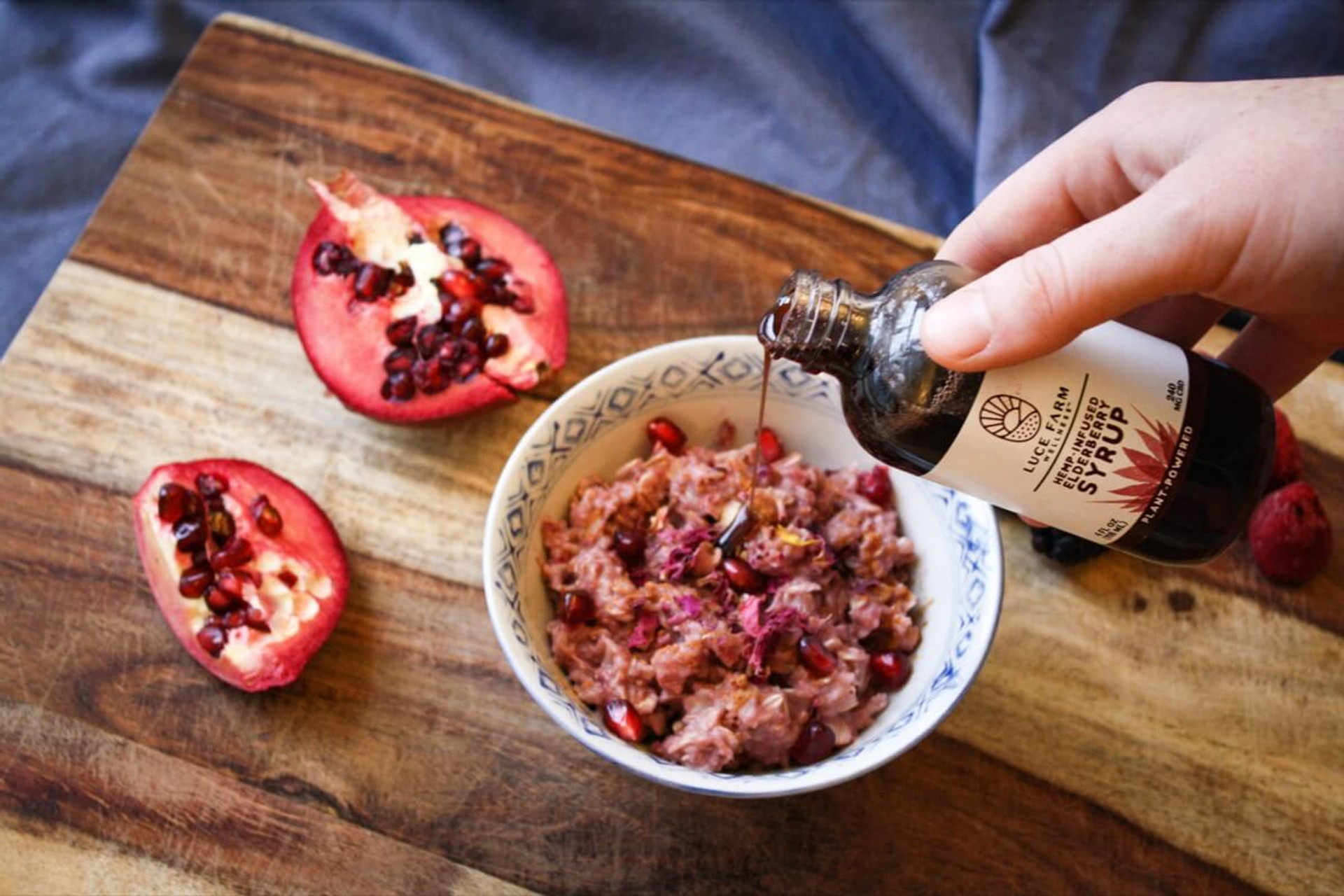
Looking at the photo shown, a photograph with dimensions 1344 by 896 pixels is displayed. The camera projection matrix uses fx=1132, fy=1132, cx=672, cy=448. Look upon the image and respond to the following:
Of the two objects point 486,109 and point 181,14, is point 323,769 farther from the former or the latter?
point 181,14

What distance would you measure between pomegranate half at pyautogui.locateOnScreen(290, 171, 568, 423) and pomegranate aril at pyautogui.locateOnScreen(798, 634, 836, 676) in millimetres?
832

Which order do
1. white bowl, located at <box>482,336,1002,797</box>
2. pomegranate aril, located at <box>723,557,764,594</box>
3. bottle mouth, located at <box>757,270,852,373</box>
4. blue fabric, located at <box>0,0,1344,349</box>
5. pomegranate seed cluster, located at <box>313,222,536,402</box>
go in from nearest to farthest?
1. bottle mouth, located at <box>757,270,852,373</box>
2. white bowl, located at <box>482,336,1002,797</box>
3. pomegranate aril, located at <box>723,557,764,594</box>
4. pomegranate seed cluster, located at <box>313,222,536,402</box>
5. blue fabric, located at <box>0,0,1344,349</box>

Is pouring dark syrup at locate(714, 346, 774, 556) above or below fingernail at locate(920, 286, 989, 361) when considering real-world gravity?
below

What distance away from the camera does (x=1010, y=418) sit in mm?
1560

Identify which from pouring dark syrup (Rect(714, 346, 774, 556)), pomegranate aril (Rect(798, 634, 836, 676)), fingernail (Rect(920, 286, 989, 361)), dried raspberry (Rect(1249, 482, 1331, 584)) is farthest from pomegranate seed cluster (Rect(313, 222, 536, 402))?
dried raspberry (Rect(1249, 482, 1331, 584))

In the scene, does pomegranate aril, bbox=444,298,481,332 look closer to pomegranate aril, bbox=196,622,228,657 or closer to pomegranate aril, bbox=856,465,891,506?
pomegranate aril, bbox=196,622,228,657

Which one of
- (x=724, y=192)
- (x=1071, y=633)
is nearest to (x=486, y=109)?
(x=724, y=192)

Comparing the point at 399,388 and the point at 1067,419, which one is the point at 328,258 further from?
the point at 1067,419

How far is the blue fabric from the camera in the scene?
9.55 ft

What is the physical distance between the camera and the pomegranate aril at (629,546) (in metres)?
1.98

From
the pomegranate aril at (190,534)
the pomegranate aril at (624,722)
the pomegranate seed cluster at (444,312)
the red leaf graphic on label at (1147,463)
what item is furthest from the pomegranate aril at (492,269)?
the red leaf graphic on label at (1147,463)

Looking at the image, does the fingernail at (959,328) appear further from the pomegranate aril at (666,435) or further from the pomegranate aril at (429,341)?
the pomegranate aril at (429,341)

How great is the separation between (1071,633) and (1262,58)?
165cm

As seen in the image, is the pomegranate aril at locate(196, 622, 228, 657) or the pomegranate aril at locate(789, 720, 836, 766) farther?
the pomegranate aril at locate(196, 622, 228, 657)
